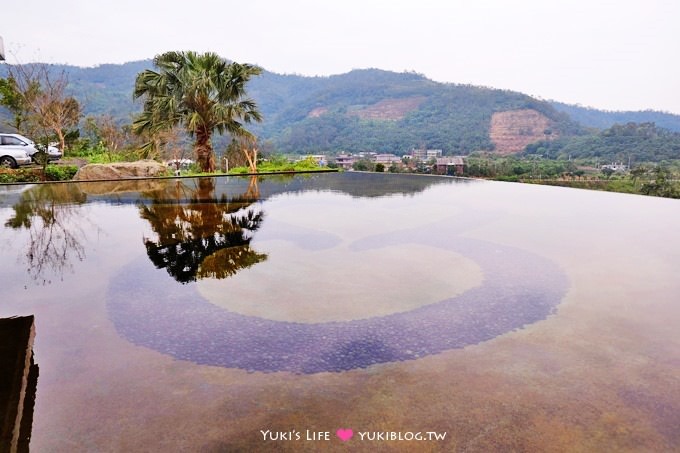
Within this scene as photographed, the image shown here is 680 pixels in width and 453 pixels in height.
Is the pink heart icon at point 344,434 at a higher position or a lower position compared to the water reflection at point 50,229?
lower

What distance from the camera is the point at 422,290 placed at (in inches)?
175

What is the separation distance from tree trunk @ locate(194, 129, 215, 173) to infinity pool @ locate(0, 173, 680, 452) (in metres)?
11.4

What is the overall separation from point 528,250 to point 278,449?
16.5 feet

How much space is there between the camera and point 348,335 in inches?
134

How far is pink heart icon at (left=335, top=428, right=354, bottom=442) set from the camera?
2160 mm

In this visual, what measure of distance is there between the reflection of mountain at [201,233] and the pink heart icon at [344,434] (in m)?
3.02

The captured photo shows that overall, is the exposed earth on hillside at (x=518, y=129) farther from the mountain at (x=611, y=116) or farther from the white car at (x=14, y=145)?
the white car at (x=14, y=145)

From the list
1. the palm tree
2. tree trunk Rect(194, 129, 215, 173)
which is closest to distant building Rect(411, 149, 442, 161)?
tree trunk Rect(194, 129, 215, 173)

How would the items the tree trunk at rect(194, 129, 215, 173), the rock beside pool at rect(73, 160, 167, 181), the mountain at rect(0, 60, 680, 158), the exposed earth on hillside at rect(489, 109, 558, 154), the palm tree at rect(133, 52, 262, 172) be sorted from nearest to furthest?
the rock beside pool at rect(73, 160, 167, 181) → the palm tree at rect(133, 52, 262, 172) → the tree trunk at rect(194, 129, 215, 173) → the exposed earth on hillside at rect(489, 109, 558, 154) → the mountain at rect(0, 60, 680, 158)

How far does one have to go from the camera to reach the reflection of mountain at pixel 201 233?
5.27 meters

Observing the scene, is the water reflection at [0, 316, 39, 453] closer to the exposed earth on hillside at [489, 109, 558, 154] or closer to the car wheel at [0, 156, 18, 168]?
the car wheel at [0, 156, 18, 168]

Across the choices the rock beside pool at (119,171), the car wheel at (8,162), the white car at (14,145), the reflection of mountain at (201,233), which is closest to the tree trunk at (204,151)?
the rock beside pool at (119,171)

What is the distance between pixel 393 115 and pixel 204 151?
10751cm

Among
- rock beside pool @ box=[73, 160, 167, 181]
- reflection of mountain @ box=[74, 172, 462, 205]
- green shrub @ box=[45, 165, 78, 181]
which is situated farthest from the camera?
rock beside pool @ box=[73, 160, 167, 181]
